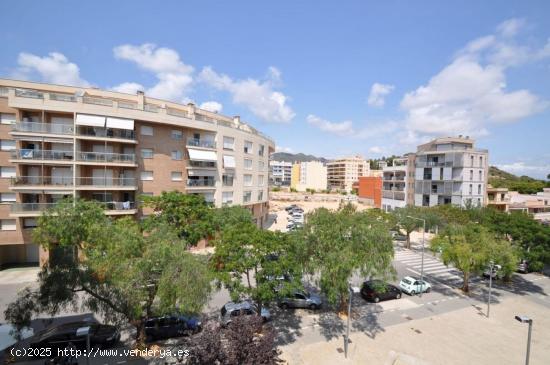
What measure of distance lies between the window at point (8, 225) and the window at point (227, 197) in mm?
19998

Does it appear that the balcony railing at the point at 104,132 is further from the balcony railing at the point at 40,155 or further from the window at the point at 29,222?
the window at the point at 29,222

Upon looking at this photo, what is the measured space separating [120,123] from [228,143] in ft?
41.7

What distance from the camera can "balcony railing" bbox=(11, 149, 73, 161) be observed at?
23.3 meters

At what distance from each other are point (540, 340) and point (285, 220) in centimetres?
4331

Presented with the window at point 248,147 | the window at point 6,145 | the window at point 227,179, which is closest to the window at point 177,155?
the window at point 227,179

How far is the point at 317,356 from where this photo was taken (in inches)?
537

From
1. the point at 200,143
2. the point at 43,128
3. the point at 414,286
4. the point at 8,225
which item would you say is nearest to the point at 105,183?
the point at 43,128

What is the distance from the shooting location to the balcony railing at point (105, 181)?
25591 mm

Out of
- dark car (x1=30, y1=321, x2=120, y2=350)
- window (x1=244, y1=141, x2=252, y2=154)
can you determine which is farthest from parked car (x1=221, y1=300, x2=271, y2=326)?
window (x1=244, y1=141, x2=252, y2=154)

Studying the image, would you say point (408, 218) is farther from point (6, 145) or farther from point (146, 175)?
point (6, 145)

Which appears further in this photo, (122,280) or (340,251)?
(340,251)

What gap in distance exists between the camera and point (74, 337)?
13.4 metres

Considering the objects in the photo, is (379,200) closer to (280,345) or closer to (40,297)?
(280,345)

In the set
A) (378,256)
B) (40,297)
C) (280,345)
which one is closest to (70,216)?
(40,297)
